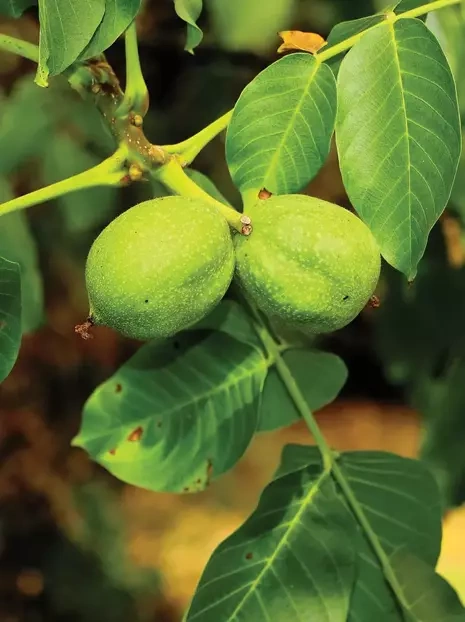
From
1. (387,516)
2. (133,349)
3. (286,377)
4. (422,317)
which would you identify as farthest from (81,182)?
(133,349)

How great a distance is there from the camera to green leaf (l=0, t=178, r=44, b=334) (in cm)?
94

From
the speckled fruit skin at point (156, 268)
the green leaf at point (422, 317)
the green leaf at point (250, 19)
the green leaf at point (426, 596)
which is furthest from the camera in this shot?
the green leaf at point (422, 317)

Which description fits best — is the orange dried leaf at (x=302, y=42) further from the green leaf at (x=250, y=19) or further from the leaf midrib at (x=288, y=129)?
the green leaf at (x=250, y=19)

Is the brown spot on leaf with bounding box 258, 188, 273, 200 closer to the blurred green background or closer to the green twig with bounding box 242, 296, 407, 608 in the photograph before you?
the green twig with bounding box 242, 296, 407, 608

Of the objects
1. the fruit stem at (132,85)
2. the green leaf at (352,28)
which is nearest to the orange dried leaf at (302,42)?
the green leaf at (352,28)

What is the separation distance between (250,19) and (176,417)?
522 millimetres

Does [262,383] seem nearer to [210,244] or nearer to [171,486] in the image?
[171,486]

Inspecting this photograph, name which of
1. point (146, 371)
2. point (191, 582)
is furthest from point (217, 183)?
point (191, 582)

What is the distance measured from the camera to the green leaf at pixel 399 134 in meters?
0.58

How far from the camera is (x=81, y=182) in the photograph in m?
0.62

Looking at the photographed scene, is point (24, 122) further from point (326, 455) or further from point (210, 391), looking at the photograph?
point (326, 455)

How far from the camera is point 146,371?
33.0 inches

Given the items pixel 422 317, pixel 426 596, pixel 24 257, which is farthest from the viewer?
pixel 422 317

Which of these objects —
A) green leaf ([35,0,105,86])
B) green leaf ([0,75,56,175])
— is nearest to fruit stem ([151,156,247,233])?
green leaf ([35,0,105,86])
